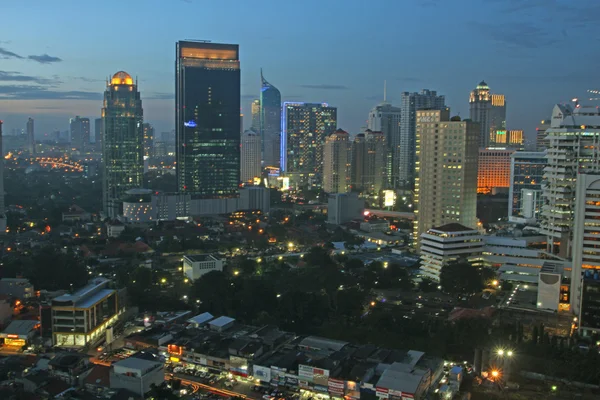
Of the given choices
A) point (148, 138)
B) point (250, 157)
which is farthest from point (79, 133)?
point (250, 157)

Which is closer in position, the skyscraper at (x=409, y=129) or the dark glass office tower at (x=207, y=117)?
the dark glass office tower at (x=207, y=117)

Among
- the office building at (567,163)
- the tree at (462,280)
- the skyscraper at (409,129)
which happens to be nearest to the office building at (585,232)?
the tree at (462,280)

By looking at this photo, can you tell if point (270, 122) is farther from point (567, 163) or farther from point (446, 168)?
point (567, 163)

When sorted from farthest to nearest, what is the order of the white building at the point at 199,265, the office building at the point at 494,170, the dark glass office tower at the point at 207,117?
the office building at the point at 494,170 < the dark glass office tower at the point at 207,117 < the white building at the point at 199,265

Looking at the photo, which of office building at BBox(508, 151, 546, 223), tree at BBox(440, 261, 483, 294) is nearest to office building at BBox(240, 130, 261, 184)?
office building at BBox(508, 151, 546, 223)

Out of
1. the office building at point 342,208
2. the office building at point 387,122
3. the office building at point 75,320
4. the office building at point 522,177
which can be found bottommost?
the office building at point 75,320

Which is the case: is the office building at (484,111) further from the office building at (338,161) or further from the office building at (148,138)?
the office building at (148,138)

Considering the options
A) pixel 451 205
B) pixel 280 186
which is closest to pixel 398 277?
pixel 451 205
